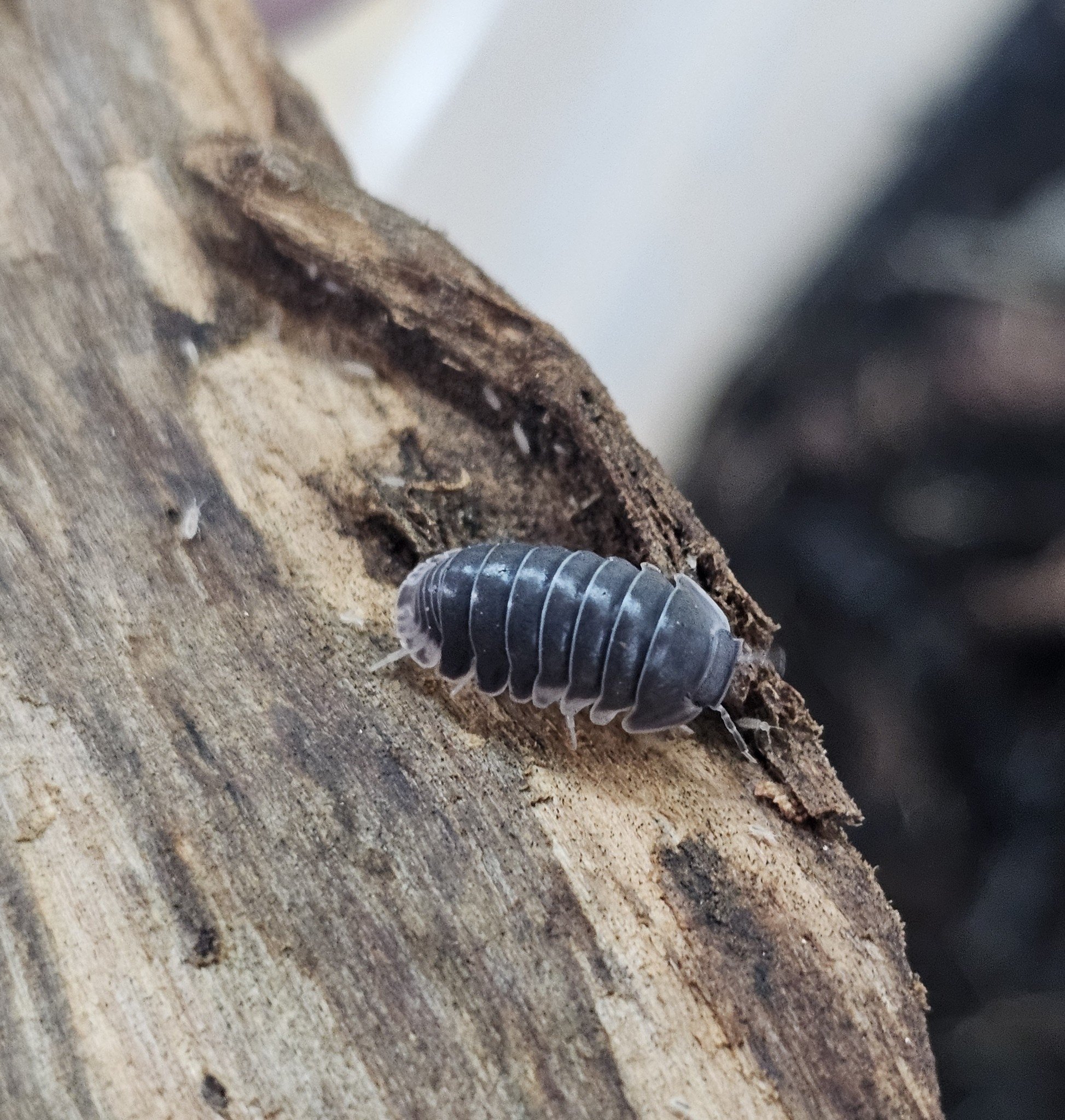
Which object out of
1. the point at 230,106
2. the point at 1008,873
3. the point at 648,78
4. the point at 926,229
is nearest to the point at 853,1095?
the point at 1008,873

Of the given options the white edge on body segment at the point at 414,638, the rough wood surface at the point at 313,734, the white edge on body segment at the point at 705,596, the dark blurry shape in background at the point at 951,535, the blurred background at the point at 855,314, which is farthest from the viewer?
the blurred background at the point at 855,314

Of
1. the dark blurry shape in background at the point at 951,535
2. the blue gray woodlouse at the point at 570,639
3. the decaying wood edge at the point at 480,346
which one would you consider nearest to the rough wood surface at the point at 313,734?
the decaying wood edge at the point at 480,346

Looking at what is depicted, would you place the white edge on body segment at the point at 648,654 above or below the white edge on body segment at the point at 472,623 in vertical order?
above

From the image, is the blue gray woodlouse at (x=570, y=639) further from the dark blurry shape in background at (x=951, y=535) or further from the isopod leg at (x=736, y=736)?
the dark blurry shape in background at (x=951, y=535)

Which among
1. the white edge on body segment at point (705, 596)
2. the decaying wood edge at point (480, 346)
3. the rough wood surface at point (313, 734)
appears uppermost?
the decaying wood edge at point (480, 346)

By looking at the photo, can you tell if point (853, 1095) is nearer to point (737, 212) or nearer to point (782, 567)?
point (782, 567)

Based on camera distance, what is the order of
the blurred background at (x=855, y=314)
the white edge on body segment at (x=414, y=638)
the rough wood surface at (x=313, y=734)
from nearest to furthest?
the rough wood surface at (x=313, y=734) < the white edge on body segment at (x=414, y=638) < the blurred background at (x=855, y=314)

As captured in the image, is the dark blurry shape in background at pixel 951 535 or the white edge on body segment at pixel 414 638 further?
the dark blurry shape in background at pixel 951 535

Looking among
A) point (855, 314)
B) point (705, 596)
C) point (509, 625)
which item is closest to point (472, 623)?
point (509, 625)
